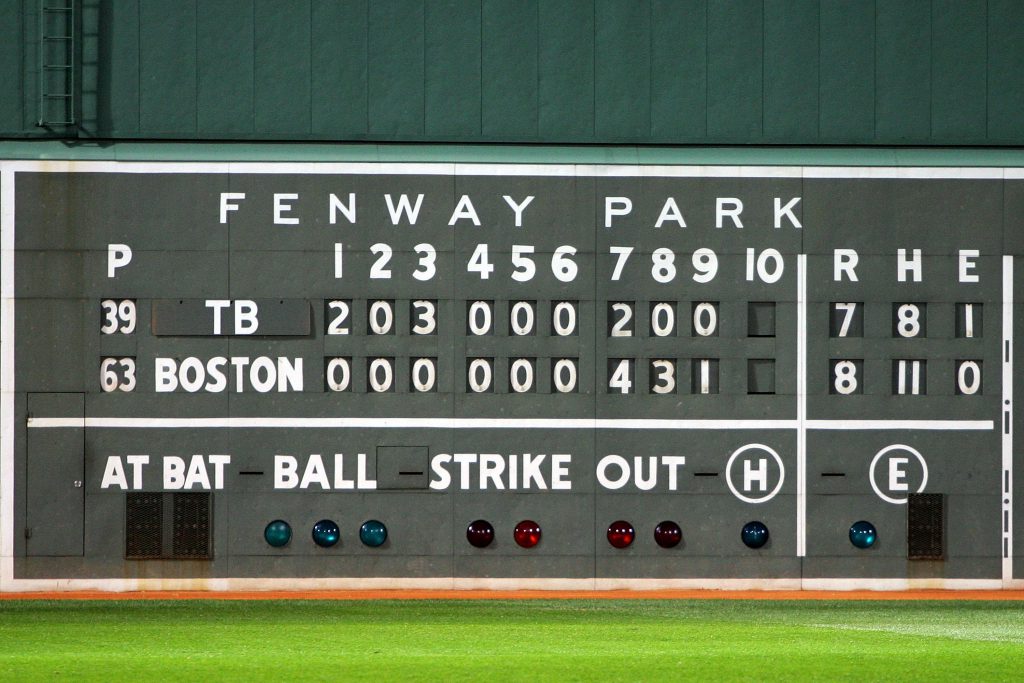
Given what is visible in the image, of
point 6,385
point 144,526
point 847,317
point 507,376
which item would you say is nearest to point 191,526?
point 144,526

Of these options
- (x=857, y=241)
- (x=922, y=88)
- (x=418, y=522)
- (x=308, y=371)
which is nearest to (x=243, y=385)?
(x=308, y=371)

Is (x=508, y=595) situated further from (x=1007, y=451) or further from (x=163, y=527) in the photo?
(x=1007, y=451)

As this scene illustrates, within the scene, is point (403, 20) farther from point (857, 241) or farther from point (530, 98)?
point (857, 241)

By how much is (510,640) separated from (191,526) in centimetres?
434

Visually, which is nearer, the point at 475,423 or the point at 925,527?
the point at 475,423

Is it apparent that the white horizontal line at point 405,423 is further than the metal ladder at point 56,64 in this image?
No

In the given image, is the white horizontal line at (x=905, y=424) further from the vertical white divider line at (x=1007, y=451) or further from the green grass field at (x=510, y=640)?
the green grass field at (x=510, y=640)

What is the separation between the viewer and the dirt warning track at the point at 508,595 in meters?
13.3

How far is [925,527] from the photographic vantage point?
13789mm

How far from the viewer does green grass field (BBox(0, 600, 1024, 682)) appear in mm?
8859

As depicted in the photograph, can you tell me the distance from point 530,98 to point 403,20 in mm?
1398

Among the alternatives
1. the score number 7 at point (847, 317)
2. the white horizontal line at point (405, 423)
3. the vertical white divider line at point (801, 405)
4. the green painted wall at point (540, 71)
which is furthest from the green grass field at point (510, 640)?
the green painted wall at point (540, 71)

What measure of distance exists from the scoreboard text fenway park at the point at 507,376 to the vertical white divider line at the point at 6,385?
0.8 inches

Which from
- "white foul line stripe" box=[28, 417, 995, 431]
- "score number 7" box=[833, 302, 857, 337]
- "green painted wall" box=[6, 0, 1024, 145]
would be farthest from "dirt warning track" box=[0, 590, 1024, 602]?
"green painted wall" box=[6, 0, 1024, 145]
